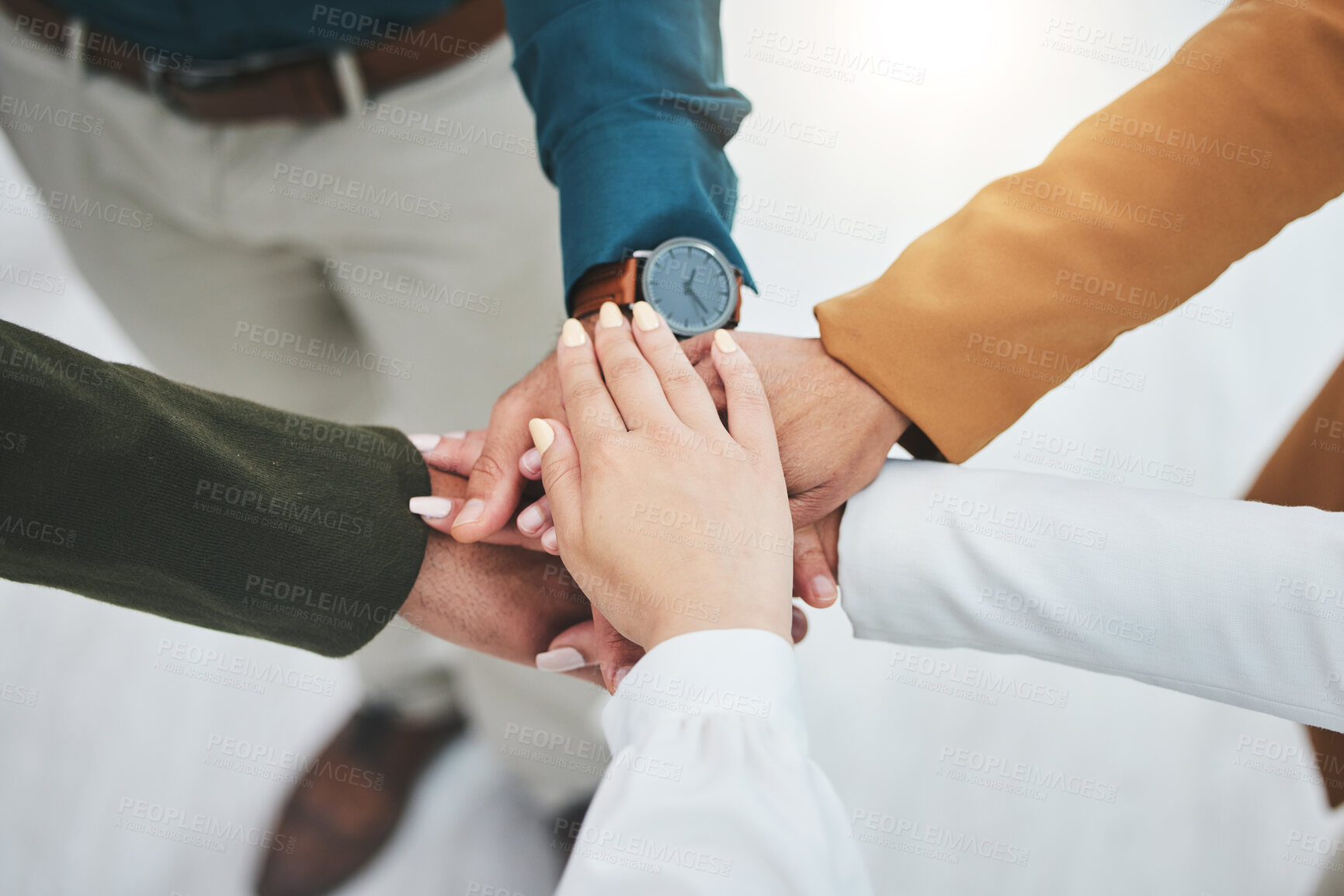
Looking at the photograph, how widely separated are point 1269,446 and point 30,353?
2423 millimetres

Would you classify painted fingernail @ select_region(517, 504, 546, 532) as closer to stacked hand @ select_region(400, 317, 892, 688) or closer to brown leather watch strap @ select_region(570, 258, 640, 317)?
stacked hand @ select_region(400, 317, 892, 688)

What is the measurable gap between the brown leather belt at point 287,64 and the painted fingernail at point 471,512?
687 millimetres

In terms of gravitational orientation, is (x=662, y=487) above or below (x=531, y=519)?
above

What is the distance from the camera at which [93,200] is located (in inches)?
48.6

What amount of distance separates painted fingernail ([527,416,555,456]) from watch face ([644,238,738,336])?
25cm

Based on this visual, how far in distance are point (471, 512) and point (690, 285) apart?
0.41m

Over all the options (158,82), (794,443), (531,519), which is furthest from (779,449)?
(158,82)

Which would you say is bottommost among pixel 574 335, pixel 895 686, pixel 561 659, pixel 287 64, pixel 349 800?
pixel 349 800

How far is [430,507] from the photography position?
93 cm

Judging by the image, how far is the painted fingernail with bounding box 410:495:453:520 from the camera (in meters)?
0.92

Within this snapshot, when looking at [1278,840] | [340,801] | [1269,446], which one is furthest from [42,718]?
[1269,446]

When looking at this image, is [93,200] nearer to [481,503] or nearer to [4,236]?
[481,503]

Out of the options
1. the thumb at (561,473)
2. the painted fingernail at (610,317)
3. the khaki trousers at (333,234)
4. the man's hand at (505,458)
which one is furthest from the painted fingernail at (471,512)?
the khaki trousers at (333,234)

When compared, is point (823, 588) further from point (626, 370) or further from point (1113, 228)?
point (1113, 228)
